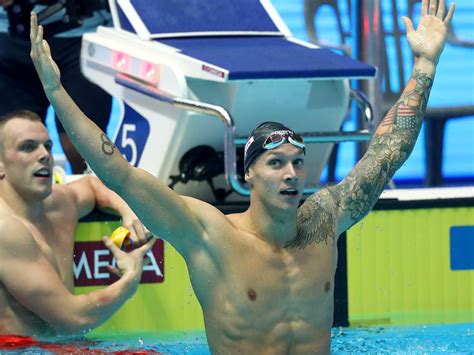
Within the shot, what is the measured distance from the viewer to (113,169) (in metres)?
3.59

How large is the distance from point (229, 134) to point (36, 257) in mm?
1027

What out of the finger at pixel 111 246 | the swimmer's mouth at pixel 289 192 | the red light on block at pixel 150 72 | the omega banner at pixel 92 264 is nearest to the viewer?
the swimmer's mouth at pixel 289 192

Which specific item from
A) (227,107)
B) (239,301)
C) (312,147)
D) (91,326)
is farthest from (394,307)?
(239,301)

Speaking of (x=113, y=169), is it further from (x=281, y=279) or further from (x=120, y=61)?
(x=120, y=61)

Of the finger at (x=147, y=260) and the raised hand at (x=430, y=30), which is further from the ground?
the raised hand at (x=430, y=30)

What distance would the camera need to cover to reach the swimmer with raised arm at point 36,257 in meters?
4.82

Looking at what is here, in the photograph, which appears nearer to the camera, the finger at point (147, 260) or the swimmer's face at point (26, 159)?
the swimmer's face at point (26, 159)

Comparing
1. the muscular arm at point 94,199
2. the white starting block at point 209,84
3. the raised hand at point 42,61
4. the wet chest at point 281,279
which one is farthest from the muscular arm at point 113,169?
the white starting block at point 209,84

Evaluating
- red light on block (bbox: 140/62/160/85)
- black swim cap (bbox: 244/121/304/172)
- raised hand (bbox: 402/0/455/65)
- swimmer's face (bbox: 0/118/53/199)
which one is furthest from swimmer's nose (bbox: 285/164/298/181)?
red light on block (bbox: 140/62/160/85)

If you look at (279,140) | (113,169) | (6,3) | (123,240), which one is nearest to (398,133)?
(279,140)

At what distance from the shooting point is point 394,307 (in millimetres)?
5934

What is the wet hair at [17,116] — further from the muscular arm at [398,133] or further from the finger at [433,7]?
the finger at [433,7]

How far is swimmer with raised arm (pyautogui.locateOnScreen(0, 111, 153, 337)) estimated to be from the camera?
4816 millimetres

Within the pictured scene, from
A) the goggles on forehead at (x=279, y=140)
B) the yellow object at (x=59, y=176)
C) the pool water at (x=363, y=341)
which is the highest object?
the yellow object at (x=59, y=176)
